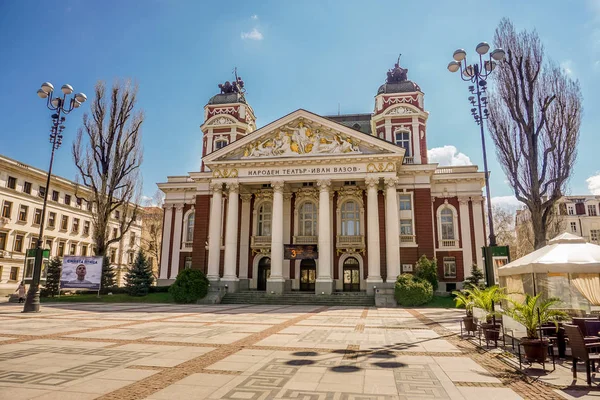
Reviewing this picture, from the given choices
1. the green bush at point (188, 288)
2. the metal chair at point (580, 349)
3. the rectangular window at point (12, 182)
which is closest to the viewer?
the metal chair at point (580, 349)

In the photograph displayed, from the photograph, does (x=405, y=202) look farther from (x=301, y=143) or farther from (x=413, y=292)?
(x=301, y=143)

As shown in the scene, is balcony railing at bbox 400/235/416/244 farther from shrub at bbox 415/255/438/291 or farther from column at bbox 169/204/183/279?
column at bbox 169/204/183/279

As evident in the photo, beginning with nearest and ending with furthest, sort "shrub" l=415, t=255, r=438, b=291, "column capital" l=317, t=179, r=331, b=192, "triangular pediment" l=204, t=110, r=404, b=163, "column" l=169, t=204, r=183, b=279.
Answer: "shrub" l=415, t=255, r=438, b=291 < "column capital" l=317, t=179, r=331, b=192 < "triangular pediment" l=204, t=110, r=404, b=163 < "column" l=169, t=204, r=183, b=279

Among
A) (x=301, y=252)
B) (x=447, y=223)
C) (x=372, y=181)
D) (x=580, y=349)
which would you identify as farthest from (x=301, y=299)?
(x=580, y=349)

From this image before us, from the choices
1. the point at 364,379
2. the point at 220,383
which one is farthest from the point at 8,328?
the point at 364,379

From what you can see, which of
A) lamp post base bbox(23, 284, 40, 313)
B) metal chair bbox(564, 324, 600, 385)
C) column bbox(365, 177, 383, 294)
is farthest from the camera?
column bbox(365, 177, 383, 294)

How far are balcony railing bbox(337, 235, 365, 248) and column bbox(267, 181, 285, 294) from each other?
17.5 feet

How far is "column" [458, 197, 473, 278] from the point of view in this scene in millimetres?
32928

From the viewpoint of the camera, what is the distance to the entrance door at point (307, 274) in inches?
1321

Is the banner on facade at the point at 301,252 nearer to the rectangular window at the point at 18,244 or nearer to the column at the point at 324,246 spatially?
the column at the point at 324,246

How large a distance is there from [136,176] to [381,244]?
81.1 ft

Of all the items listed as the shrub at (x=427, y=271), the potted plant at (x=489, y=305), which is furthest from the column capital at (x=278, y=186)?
the potted plant at (x=489, y=305)

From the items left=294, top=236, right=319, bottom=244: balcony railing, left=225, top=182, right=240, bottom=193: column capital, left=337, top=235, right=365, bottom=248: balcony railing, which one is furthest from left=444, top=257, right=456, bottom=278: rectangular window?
left=225, top=182, right=240, bottom=193: column capital

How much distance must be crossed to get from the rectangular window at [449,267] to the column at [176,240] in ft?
A: 84.5
